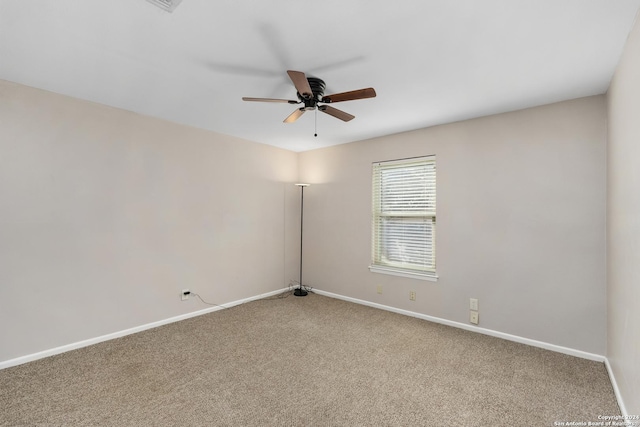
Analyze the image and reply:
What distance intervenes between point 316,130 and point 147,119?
1947 millimetres

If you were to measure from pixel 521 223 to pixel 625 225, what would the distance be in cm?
107

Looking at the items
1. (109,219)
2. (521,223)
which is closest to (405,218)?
(521,223)

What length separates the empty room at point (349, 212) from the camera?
5.89 feet

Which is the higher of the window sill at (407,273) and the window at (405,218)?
the window at (405,218)

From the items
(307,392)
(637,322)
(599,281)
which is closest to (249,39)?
(307,392)

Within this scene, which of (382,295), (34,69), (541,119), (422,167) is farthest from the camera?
(382,295)

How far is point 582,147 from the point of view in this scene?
8.66ft

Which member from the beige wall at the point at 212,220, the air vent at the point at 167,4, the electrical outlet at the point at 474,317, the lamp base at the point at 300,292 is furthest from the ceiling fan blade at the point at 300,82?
the lamp base at the point at 300,292

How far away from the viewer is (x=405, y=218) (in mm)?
3873

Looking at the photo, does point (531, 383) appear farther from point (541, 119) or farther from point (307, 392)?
point (541, 119)

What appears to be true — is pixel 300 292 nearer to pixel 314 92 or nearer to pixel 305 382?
pixel 305 382

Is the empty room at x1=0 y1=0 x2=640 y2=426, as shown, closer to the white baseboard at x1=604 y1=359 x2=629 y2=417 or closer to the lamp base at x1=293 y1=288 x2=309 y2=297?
the white baseboard at x1=604 y1=359 x2=629 y2=417

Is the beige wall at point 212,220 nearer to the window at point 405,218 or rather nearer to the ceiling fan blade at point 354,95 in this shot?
the window at point 405,218

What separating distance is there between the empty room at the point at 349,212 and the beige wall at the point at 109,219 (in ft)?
0.07
